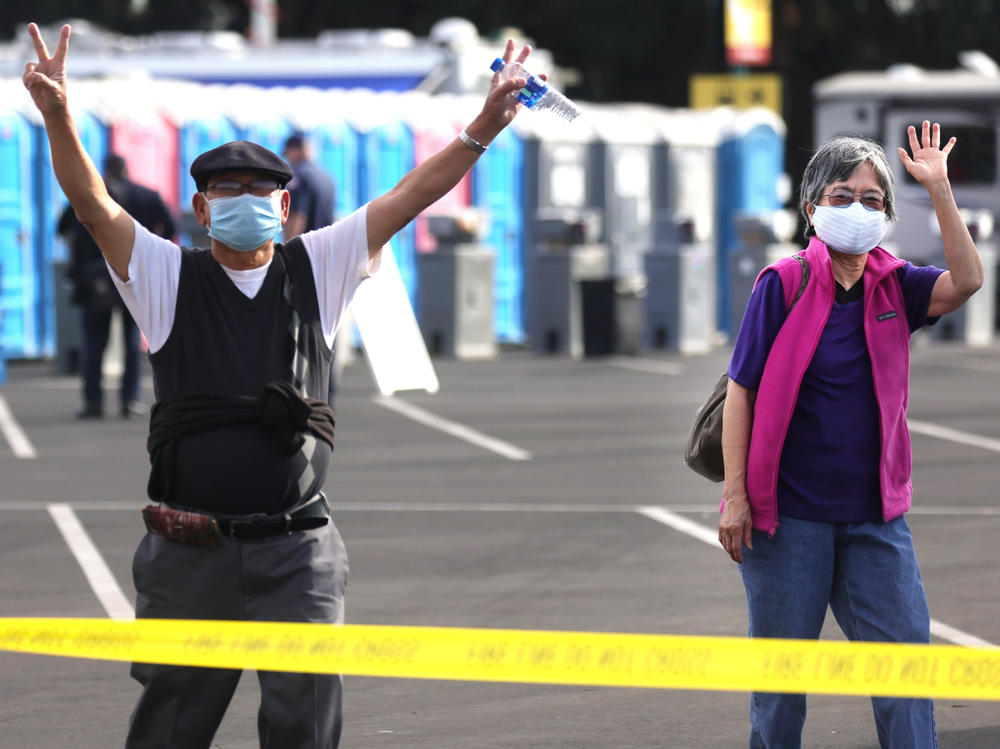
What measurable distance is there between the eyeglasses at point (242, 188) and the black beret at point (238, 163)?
25 millimetres

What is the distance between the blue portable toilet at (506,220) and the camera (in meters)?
24.5

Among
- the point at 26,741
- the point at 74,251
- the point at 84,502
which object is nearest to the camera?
the point at 26,741

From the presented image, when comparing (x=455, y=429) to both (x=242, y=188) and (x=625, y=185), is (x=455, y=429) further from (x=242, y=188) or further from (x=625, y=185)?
(x=625, y=185)

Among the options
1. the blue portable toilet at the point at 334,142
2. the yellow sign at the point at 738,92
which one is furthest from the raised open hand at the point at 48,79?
the yellow sign at the point at 738,92

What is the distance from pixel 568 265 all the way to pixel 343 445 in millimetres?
9064

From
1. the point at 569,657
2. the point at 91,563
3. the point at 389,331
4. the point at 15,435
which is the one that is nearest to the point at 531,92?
the point at 389,331

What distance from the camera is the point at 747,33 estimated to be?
3134 cm

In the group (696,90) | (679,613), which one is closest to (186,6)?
(696,90)

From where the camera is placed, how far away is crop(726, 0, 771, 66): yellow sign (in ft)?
102

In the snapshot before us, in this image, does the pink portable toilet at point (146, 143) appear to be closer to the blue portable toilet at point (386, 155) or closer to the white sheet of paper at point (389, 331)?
the blue portable toilet at point (386, 155)

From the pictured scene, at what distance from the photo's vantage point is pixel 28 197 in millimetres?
21688

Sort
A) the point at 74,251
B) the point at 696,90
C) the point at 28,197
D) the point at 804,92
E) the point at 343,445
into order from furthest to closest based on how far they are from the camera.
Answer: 1. the point at 804,92
2. the point at 696,90
3. the point at 28,197
4. the point at 74,251
5. the point at 343,445

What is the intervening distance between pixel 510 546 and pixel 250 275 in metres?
5.35

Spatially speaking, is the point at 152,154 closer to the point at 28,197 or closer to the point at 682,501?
the point at 28,197
